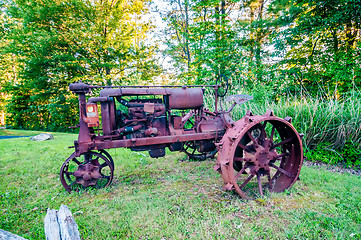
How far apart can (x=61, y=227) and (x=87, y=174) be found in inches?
64.9

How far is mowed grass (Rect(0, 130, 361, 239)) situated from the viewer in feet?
6.54

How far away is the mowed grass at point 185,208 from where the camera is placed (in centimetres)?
199

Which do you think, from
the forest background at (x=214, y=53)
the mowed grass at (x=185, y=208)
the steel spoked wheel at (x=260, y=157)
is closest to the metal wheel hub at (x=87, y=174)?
the mowed grass at (x=185, y=208)

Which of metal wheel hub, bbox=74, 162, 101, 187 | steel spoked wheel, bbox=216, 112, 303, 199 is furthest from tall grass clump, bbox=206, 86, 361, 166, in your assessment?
metal wheel hub, bbox=74, 162, 101, 187

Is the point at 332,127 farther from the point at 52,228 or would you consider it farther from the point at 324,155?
the point at 52,228

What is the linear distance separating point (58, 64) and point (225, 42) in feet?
31.0

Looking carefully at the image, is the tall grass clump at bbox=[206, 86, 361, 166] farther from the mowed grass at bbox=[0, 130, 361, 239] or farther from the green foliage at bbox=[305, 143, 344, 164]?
the mowed grass at bbox=[0, 130, 361, 239]

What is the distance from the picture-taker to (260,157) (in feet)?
9.07

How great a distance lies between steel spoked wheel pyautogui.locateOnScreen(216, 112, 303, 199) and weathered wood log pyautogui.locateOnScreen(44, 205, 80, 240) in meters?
1.75

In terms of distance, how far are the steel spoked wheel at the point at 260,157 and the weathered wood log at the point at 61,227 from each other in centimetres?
175

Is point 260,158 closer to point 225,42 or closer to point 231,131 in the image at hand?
point 231,131

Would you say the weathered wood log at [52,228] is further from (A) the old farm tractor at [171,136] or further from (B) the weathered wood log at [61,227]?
(A) the old farm tractor at [171,136]

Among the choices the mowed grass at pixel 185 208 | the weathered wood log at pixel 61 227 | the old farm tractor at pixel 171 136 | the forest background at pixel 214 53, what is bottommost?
the mowed grass at pixel 185 208

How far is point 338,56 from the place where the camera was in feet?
25.1
